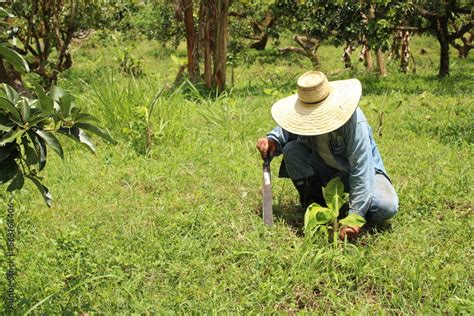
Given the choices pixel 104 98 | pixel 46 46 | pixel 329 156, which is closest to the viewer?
pixel 329 156

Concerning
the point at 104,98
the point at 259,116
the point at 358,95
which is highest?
the point at 358,95

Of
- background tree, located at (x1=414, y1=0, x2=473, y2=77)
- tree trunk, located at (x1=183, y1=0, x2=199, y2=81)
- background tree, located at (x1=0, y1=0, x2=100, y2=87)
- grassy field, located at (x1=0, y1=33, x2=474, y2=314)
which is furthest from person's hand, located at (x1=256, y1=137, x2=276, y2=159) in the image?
background tree, located at (x1=414, y1=0, x2=473, y2=77)

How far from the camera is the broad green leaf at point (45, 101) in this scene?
67.0 inches

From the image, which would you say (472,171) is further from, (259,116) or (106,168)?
(106,168)

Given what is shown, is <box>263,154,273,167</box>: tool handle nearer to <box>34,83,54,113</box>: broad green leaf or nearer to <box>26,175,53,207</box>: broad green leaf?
<box>26,175,53,207</box>: broad green leaf

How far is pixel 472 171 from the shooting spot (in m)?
4.00

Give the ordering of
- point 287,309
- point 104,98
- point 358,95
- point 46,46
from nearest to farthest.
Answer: point 287,309
point 358,95
point 104,98
point 46,46

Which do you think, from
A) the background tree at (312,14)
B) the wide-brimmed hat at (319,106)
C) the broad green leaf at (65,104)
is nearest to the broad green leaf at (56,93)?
the broad green leaf at (65,104)

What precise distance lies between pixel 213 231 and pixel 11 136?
1.70 meters

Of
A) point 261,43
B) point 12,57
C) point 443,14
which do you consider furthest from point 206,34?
point 261,43

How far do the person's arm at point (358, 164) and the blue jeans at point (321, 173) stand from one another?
4.5 inches

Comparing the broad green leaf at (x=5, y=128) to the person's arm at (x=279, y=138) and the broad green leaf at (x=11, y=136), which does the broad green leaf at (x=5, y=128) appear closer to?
the broad green leaf at (x=11, y=136)

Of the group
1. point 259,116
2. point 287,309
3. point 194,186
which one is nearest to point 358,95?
point 287,309

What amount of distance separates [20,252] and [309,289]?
152 cm
